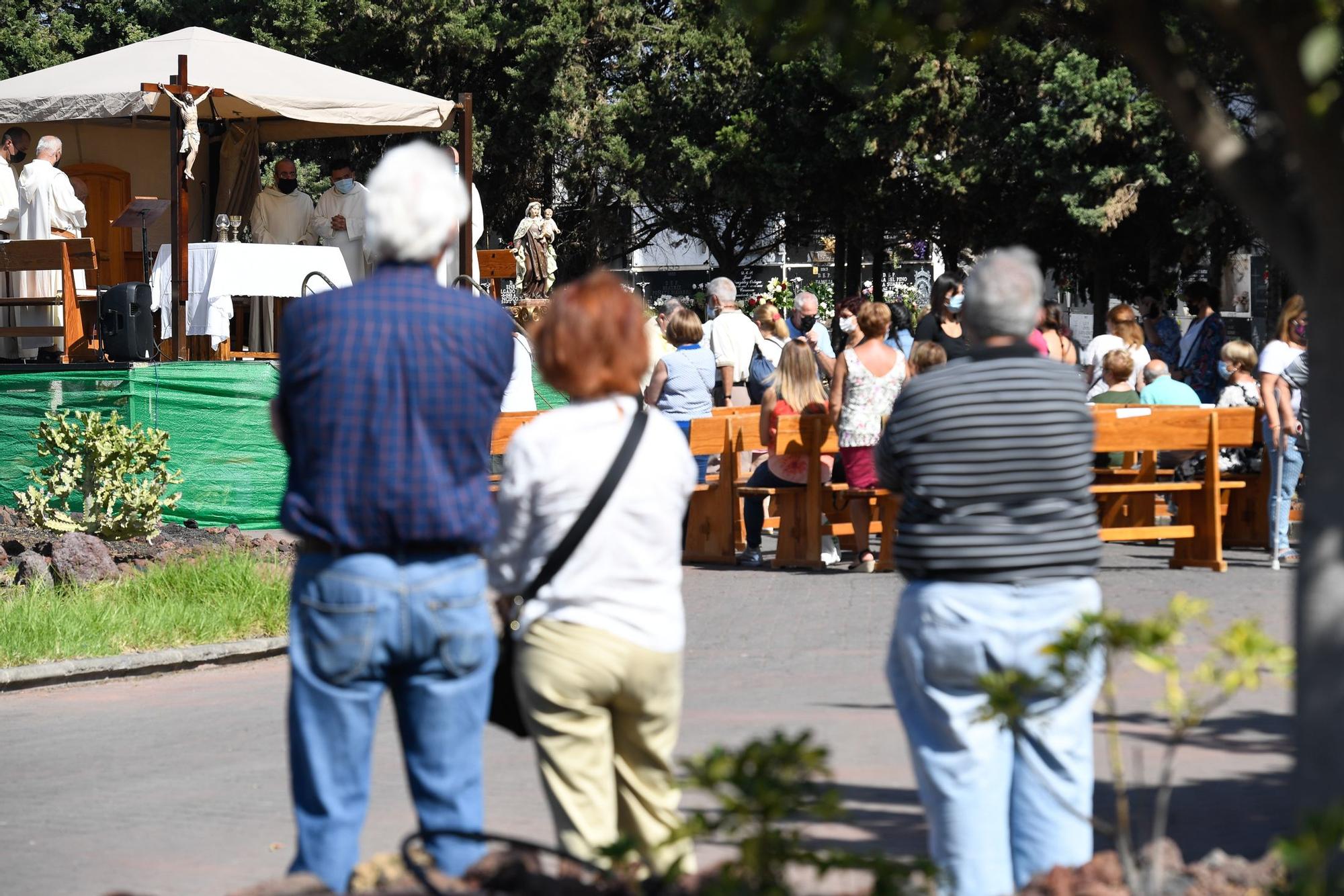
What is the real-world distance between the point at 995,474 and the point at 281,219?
16.3 meters

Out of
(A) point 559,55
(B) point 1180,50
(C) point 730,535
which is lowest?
(C) point 730,535

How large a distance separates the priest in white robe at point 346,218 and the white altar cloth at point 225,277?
2.08 meters

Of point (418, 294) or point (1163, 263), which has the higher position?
point (1163, 263)

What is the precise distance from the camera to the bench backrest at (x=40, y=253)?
50.0 ft

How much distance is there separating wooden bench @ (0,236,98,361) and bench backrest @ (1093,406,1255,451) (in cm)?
872

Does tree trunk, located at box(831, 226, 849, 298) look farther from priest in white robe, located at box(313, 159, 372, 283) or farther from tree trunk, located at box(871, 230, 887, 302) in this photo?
priest in white robe, located at box(313, 159, 372, 283)

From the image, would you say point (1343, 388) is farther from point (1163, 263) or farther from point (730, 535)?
point (1163, 263)

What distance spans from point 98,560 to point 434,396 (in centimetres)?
834

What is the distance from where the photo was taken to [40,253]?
15.3 metres

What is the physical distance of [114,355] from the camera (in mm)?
14758

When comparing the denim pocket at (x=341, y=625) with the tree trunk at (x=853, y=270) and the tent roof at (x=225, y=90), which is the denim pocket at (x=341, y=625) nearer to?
the tent roof at (x=225, y=90)

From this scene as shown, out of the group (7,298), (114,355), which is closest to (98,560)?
(114,355)

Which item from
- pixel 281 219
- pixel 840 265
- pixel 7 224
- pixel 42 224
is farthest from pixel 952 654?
pixel 840 265

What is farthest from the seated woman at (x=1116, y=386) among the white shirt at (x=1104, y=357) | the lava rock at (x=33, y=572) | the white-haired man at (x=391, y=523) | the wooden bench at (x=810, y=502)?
the white-haired man at (x=391, y=523)
